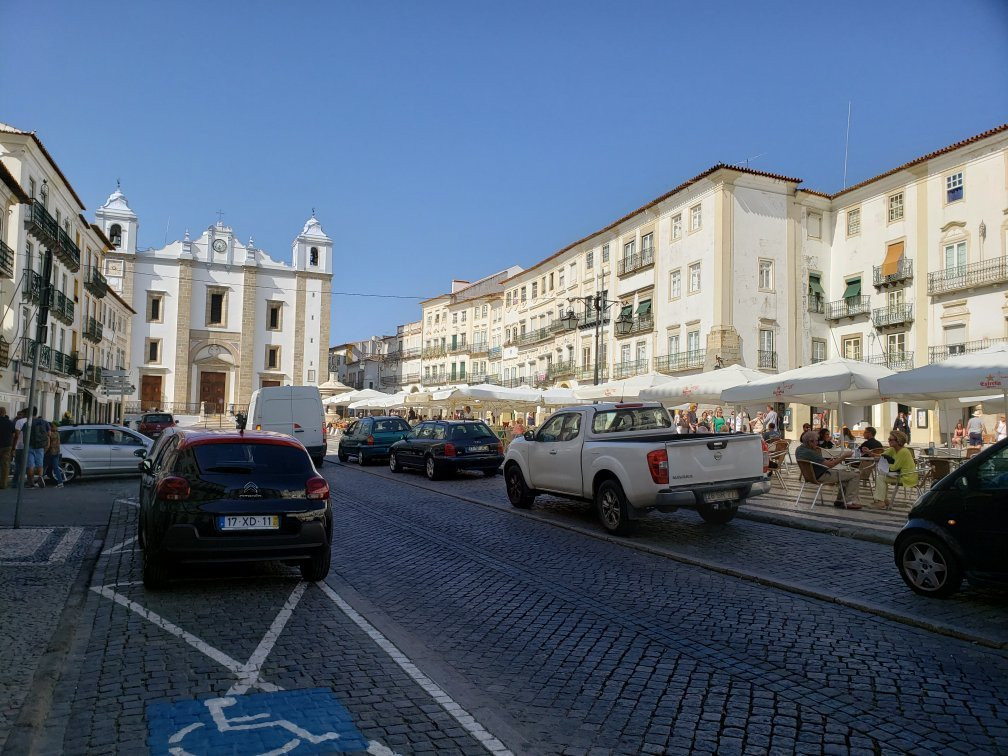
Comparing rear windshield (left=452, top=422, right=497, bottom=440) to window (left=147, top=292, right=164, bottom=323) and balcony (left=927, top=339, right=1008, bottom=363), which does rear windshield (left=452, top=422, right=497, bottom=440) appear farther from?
window (left=147, top=292, right=164, bottom=323)

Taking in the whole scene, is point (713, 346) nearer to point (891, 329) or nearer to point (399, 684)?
point (891, 329)

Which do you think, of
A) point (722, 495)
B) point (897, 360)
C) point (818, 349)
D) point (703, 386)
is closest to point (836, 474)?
point (722, 495)

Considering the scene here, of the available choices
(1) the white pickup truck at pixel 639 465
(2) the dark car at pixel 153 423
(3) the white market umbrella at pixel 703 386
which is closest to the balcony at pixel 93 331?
(2) the dark car at pixel 153 423

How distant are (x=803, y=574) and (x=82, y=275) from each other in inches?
1828

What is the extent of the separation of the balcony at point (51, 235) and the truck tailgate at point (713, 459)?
28.1 m

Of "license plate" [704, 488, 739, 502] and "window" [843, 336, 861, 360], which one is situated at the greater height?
"window" [843, 336, 861, 360]

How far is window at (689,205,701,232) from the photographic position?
42.1m

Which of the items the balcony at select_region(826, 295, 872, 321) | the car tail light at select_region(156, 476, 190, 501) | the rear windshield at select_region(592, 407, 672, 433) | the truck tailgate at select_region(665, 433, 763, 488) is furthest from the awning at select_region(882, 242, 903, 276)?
Answer: the car tail light at select_region(156, 476, 190, 501)

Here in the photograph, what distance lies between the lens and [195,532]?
6.80 meters

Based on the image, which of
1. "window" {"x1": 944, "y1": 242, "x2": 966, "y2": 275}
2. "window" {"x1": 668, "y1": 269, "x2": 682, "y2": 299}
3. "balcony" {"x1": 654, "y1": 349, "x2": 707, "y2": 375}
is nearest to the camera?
"window" {"x1": 944, "y1": 242, "x2": 966, "y2": 275}

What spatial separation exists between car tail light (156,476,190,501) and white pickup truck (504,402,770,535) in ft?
18.4

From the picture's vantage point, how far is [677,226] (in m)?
44.0

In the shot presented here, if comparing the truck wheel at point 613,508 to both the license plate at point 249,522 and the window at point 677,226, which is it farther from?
the window at point 677,226

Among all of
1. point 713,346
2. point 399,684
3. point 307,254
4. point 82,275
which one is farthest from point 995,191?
point 307,254
